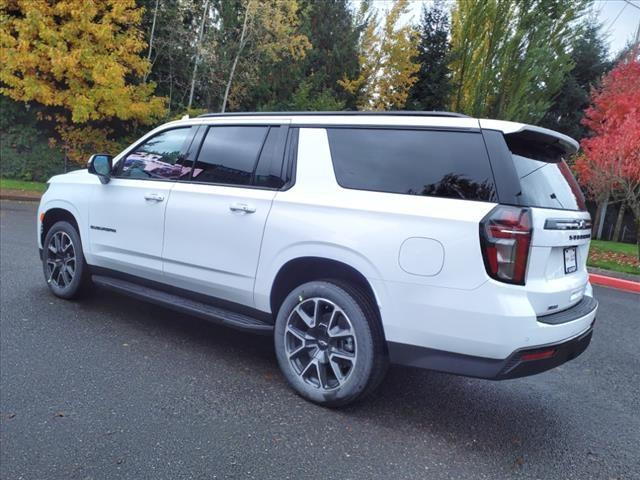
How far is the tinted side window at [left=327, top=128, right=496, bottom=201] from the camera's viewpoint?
9.50 feet

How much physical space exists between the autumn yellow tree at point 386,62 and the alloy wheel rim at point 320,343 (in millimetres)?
21496

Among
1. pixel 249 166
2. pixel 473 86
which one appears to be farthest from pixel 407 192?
pixel 473 86

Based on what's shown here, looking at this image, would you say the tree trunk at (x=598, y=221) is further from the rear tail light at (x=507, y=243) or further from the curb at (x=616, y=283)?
the rear tail light at (x=507, y=243)

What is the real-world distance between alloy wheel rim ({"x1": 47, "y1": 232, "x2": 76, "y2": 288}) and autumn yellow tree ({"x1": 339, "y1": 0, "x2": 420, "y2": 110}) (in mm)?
19954

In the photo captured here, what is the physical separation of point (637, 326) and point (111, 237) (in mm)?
5985

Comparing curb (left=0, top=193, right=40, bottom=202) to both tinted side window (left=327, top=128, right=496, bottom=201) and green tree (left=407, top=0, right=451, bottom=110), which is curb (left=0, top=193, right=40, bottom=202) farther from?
green tree (left=407, top=0, right=451, bottom=110)

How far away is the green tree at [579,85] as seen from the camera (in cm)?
2814

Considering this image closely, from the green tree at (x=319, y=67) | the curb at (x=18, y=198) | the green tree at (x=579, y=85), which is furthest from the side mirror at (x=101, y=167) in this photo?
the green tree at (x=579, y=85)

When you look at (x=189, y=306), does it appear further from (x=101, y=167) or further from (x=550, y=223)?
(x=550, y=223)

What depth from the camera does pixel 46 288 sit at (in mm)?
5652

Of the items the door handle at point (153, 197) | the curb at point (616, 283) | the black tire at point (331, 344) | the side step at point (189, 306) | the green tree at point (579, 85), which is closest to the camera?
the black tire at point (331, 344)

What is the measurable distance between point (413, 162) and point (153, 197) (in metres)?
2.30

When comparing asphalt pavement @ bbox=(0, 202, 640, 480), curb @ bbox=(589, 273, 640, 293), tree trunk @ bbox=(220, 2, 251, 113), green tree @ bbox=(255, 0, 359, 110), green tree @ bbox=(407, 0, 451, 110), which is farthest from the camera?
green tree @ bbox=(407, 0, 451, 110)

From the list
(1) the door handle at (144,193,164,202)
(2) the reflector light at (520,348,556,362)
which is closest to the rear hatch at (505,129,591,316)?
(2) the reflector light at (520,348,556,362)
